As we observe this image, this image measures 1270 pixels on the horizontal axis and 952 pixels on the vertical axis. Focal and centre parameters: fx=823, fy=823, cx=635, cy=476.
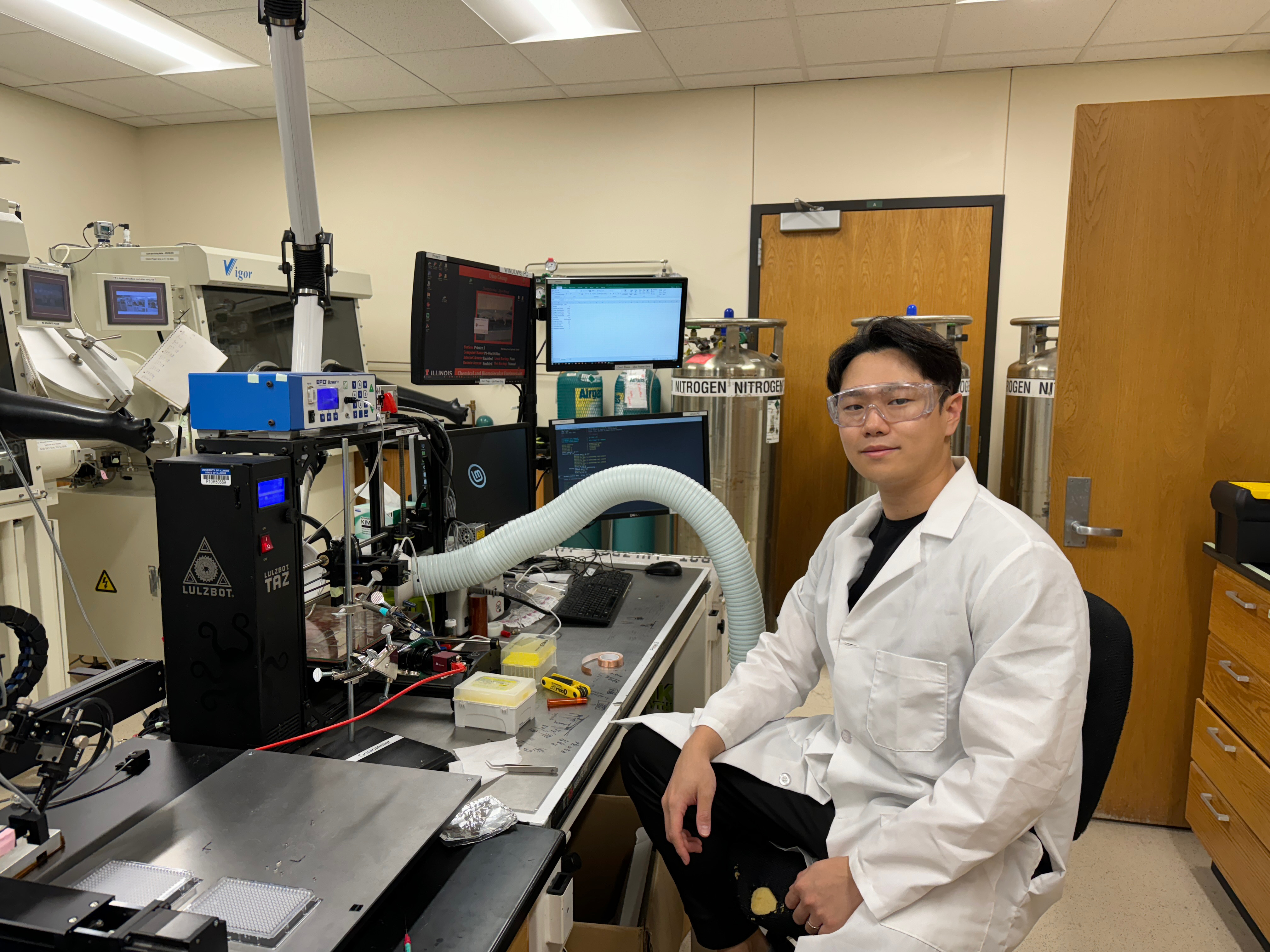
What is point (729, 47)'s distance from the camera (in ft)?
11.7

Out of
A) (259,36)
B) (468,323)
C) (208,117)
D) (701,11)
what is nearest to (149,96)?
(208,117)

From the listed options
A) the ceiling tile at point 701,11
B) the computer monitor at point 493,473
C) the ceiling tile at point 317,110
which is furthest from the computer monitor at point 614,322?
the ceiling tile at point 317,110

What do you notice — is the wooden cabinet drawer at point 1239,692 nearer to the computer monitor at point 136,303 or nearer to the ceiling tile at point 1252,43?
the ceiling tile at point 1252,43

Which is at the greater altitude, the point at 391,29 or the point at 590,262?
the point at 391,29

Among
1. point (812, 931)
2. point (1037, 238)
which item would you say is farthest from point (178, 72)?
point (812, 931)

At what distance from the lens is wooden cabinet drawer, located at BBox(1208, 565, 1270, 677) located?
1.80 m

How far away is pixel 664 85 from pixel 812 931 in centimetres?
387

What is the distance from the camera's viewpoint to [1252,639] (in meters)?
1.85

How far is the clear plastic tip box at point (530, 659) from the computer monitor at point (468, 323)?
75cm

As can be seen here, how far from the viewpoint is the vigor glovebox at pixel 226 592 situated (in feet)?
3.75

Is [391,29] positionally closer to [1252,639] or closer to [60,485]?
[60,485]

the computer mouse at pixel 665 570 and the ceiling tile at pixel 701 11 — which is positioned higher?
the ceiling tile at pixel 701 11

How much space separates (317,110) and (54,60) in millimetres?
1186

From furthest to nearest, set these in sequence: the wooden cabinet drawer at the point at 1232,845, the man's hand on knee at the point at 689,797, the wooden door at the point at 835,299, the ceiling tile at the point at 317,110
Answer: the ceiling tile at the point at 317,110 < the wooden door at the point at 835,299 < the wooden cabinet drawer at the point at 1232,845 < the man's hand on knee at the point at 689,797
